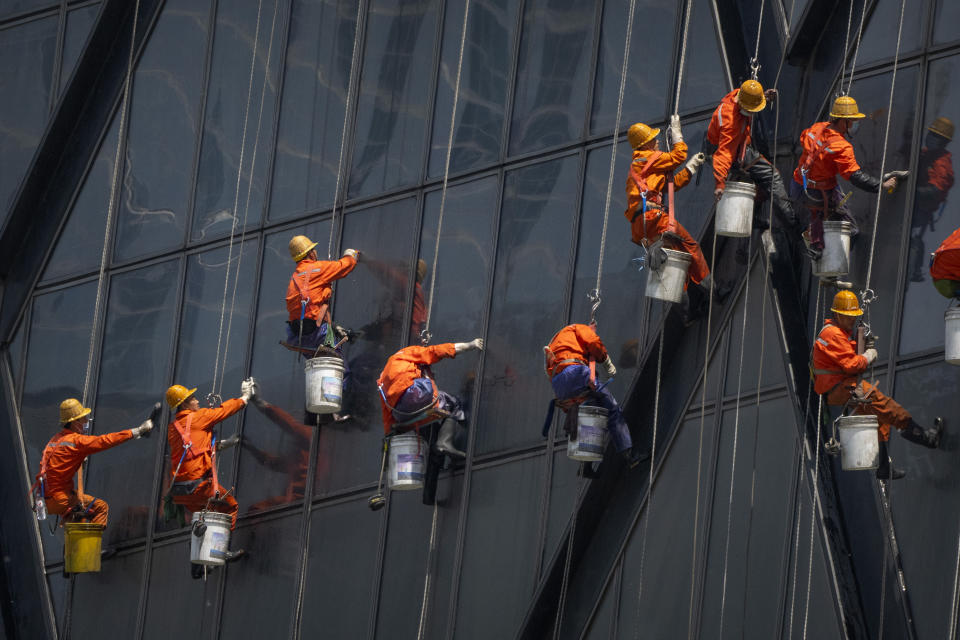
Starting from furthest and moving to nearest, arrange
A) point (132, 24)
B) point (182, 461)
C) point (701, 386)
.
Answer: point (132, 24) → point (182, 461) → point (701, 386)

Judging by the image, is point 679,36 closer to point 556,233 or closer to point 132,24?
point 556,233

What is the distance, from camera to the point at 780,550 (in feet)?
53.8

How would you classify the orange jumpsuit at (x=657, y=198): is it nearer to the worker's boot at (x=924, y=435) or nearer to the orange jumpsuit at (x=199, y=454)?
the worker's boot at (x=924, y=435)

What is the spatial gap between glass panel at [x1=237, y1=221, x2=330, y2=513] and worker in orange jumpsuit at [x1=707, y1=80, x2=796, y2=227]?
5.29 m

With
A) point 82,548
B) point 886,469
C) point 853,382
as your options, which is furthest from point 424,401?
point 82,548

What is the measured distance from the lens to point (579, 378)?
17203mm

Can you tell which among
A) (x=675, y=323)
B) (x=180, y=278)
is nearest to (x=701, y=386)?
(x=675, y=323)

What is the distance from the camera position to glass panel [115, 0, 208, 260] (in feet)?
74.3

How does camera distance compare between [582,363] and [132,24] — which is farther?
[132,24]

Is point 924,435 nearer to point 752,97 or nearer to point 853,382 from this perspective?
point 853,382

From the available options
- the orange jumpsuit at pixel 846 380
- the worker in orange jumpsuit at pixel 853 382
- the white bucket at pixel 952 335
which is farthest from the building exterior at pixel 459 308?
the white bucket at pixel 952 335

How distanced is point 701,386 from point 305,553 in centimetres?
485

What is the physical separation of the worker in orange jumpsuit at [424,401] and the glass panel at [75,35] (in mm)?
7416

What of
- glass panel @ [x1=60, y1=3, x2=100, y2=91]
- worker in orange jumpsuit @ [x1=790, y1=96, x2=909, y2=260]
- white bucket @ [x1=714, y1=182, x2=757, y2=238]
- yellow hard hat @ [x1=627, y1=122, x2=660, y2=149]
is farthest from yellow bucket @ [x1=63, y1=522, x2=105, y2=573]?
worker in orange jumpsuit @ [x1=790, y1=96, x2=909, y2=260]
